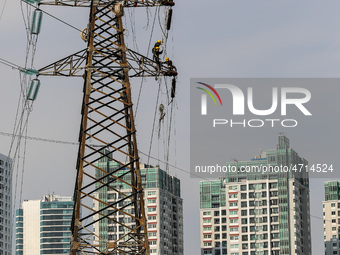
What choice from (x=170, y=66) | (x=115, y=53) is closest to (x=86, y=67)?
(x=115, y=53)

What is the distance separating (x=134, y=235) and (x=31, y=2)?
36.3 feet

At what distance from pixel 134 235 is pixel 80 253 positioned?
2398mm

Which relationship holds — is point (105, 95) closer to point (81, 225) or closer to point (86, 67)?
point (86, 67)

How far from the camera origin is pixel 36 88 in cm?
5103

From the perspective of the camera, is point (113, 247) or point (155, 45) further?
point (155, 45)

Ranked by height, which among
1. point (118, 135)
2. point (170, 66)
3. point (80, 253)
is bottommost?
point (80, 253)

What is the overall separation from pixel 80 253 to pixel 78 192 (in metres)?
3.09

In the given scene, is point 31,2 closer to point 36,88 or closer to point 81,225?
point 36,88

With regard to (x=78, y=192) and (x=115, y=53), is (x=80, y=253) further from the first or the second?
(x=115, y=53)

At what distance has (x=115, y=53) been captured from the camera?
48.8 metres

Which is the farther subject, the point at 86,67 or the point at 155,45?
the point at 155,45

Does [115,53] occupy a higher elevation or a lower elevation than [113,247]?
higher

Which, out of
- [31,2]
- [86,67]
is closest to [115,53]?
[86,67]

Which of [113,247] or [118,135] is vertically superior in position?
[118,135]
